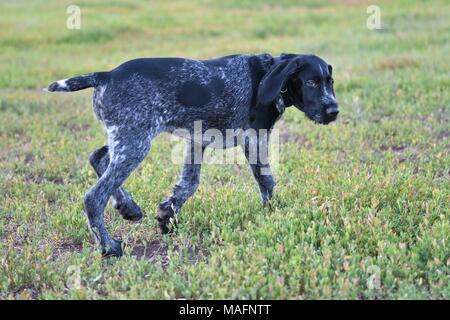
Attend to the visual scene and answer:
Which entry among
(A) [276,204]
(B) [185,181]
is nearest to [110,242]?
(B) [185,181]

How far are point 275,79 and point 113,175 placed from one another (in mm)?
1938

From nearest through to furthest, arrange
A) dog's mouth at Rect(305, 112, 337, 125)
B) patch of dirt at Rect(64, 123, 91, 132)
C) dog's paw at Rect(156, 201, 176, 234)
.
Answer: dog's mouth at Rect(305, 112, 337, 125)
dog's paw at Rect(156, 201, 176, 234)
patch of dirt at Rect(64, 123, 91, 132)

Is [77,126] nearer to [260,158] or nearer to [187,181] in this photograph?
[187,181]

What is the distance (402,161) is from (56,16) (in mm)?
22368

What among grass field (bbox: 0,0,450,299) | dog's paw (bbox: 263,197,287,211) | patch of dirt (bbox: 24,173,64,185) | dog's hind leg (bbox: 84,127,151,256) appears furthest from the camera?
patch of dirt (bbox: 24,173,64,185)

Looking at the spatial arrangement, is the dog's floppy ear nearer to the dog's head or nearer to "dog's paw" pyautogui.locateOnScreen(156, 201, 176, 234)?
the dog's head

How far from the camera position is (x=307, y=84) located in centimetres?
663

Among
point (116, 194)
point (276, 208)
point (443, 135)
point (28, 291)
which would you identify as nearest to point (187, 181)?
point (116, 194)

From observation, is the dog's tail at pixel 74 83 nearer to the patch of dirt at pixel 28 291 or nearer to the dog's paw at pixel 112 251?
the dog's paw at pixel 112 251

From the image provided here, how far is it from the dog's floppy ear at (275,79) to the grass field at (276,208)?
4.00ft

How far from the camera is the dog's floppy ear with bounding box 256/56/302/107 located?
6469mm

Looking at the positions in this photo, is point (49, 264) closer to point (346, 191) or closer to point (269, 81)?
point (269, 81)

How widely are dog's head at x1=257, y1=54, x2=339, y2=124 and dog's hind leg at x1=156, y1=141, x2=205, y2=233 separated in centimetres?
94

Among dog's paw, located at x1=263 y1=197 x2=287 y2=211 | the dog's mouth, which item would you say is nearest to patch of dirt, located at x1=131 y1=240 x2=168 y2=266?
dog's paw, located at x1=263 y1=197 x2=287 y2=211
